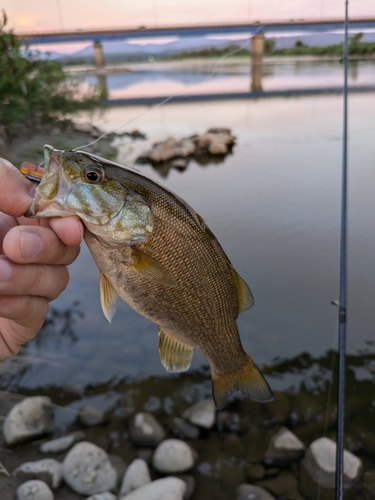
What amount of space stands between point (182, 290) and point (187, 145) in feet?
26.7

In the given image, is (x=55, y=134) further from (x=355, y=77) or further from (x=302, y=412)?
(x=355, y=77)

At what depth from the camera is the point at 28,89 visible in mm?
9281

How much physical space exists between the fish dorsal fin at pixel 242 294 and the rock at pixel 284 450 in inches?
67.0

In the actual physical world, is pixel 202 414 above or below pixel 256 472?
above

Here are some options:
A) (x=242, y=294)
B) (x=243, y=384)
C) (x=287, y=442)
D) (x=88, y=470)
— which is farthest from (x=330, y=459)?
(x=242, y=294)

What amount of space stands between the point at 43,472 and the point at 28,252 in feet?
6.66

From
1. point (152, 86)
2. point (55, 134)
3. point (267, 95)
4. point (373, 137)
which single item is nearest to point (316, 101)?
point (267, 95)

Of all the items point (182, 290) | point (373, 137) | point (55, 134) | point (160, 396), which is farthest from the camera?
point (55, 134)

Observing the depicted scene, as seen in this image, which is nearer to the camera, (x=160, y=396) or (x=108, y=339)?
(x=160, y=396)

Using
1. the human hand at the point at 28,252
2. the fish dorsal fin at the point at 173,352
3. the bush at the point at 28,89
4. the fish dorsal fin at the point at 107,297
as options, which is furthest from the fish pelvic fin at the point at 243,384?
the bush at the point at 28,89

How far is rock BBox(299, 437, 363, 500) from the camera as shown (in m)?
2.50

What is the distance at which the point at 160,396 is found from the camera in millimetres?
3236

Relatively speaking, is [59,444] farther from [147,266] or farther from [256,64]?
[256,64]

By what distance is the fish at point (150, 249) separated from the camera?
1.30 m
